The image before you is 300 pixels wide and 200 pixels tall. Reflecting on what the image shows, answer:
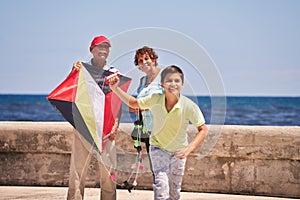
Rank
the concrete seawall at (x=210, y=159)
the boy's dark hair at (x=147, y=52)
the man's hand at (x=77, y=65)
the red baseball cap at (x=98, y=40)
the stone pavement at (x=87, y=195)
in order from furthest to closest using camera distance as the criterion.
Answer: the concrete seawall at (x=210, y=159) → the stone pavement at (x=87, y=195) → the man's hand at (x=77, y=65) → the red baseball cap at (x=98, y=40) → the boy's dark hair at (x=147, y=52)

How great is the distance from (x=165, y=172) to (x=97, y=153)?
0.79 meters

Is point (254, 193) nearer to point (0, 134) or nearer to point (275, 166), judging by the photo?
point (275, 166)

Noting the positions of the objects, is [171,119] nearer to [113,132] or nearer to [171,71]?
[171,71]

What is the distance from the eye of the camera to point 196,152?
20.1 ft

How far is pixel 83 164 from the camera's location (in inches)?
195

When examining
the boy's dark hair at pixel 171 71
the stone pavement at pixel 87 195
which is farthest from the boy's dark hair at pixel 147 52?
the stone pavement at pixel 87 195

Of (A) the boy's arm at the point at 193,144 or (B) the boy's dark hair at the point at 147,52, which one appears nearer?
(A) the boy's arm at the point at 193,144

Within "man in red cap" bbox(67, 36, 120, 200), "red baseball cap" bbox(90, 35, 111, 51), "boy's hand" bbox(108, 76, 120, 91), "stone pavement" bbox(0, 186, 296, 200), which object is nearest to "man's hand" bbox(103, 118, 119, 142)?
"man in red cap" bbox(67, 36, 120, 200)

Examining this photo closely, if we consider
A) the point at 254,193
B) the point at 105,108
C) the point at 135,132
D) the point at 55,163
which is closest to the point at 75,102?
the point at 105,108

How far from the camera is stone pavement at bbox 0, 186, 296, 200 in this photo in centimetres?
581

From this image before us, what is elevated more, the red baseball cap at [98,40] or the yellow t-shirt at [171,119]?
the red baseball cap at [98,40]

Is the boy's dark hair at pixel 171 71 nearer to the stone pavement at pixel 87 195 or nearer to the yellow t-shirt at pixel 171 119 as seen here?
the yellow t-shirt at pixel 171 119

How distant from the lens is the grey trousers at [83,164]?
16.2ft

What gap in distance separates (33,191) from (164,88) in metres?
2.45
